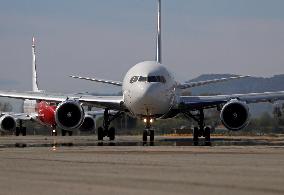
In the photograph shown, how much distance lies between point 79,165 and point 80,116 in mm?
22232

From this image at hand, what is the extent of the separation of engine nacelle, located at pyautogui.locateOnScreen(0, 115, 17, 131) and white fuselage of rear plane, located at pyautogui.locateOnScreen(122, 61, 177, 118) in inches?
1433

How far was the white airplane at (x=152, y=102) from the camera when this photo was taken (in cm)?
3734

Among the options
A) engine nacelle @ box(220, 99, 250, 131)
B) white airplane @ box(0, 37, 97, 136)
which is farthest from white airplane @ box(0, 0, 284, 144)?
white airplane @ box(0, 37, 97, 136)

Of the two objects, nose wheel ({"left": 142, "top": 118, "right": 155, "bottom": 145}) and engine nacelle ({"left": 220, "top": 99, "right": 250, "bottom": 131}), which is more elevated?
engine nacelle ({"left": 220, "top": 99, "right": 250, "bottom": 131})

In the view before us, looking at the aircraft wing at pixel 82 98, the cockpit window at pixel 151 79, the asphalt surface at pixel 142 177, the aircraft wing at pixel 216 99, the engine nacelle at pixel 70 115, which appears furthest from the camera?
the aircraft wing at pixel 82 98

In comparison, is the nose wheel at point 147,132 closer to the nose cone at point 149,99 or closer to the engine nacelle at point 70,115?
the nose cone at point 149,99

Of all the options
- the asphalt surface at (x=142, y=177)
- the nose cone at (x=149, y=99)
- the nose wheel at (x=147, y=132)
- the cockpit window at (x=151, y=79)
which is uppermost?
the cockpit window at (x=151, y=79)

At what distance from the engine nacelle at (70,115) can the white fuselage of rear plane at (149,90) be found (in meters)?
2.73

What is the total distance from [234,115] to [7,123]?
134 feet

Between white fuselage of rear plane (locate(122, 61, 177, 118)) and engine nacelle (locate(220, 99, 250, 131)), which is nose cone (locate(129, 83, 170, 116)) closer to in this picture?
white fuselage of rear plane (locate(122, 61, 177, 118))

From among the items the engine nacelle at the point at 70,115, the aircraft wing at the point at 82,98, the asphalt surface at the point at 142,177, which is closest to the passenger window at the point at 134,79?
the aircraft wing at the point at 82,98

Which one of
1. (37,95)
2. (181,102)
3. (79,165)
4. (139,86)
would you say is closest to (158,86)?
(139,86)

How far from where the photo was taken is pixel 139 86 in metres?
37.4

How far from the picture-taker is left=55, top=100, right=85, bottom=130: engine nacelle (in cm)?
3931
